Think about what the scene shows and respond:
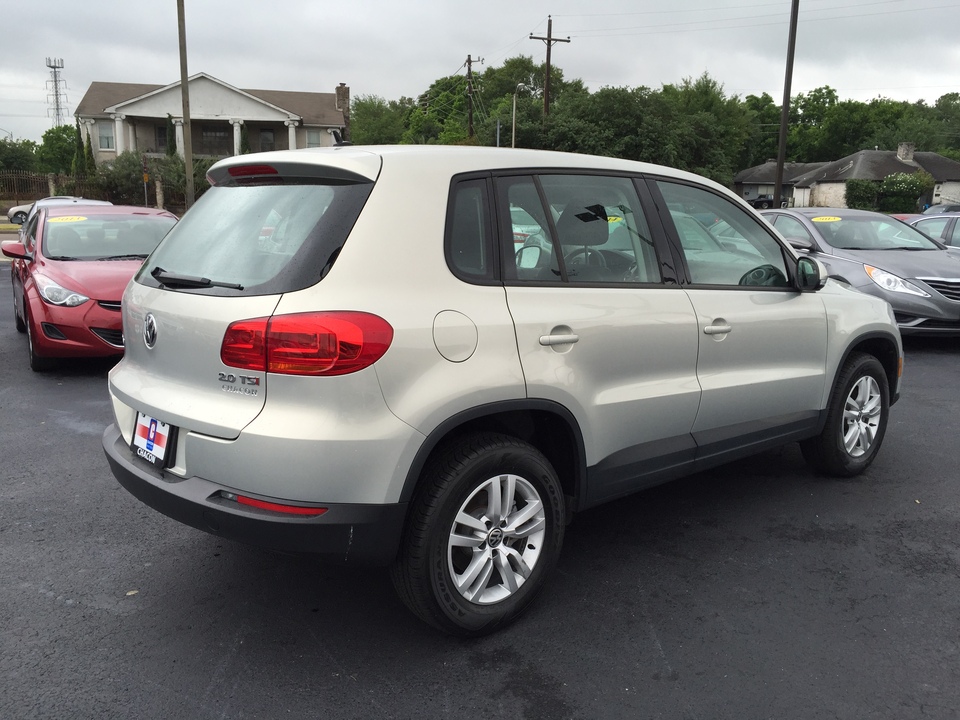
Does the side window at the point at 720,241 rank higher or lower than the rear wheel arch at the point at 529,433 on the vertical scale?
higher

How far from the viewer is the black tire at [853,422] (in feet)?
15.2

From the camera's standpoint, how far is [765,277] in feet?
13.6

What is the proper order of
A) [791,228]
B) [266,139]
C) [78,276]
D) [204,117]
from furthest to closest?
[266,139], [204,117], [791,228], [78,276]

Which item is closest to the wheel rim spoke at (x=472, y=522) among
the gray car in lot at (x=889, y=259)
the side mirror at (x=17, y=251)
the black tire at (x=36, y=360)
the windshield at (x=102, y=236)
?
the black tire at (x=36, y=360)

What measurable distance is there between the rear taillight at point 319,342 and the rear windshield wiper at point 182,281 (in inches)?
11.0

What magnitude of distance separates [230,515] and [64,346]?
17.6ft

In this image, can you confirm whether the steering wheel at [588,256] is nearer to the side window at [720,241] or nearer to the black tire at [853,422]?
the side window at [720,241]

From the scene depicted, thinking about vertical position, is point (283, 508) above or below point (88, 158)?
below

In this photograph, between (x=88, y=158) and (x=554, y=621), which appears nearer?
(x=554, y=621)

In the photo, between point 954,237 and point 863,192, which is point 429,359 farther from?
point 863,192

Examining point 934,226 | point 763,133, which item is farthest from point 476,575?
point 763,133

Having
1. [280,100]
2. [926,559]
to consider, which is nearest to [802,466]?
[926,559]

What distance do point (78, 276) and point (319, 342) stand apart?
19.0 feet

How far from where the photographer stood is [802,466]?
513 cm
